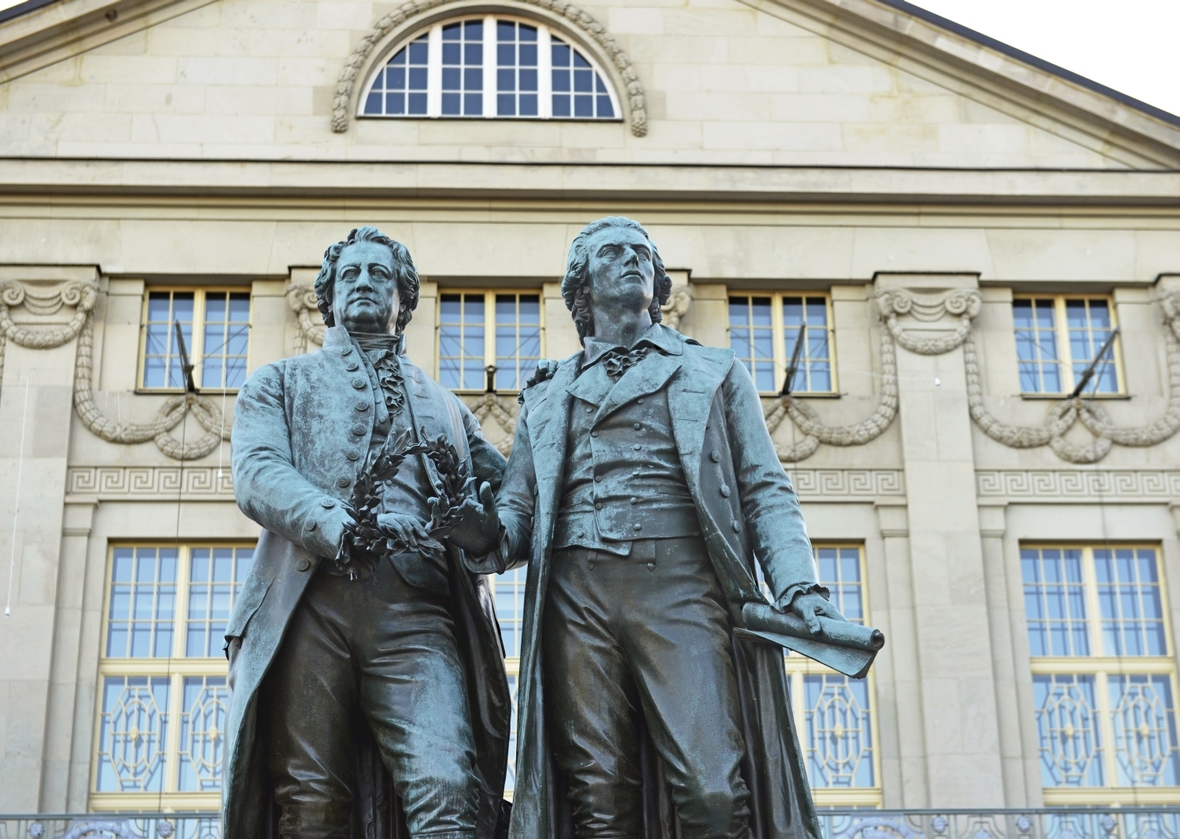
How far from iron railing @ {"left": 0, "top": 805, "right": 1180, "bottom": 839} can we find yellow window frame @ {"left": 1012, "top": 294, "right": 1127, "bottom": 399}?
571 cm

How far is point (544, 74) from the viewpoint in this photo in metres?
24.9

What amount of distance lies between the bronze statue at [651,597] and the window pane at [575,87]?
18.9 meters

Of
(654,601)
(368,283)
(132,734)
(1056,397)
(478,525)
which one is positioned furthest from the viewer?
(1056,397)

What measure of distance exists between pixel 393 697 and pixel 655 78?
20.0 m

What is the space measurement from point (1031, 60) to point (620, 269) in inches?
769

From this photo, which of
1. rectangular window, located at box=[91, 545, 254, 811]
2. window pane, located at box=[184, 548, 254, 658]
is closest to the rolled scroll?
rectangular window, located at box=[91, 545, 254, 811]

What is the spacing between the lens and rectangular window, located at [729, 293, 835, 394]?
2362 cm

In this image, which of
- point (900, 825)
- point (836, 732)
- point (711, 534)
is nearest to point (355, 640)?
point (711, 534)

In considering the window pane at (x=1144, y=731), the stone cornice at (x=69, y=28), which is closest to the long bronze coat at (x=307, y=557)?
the window pane at (x=1144, y=731)

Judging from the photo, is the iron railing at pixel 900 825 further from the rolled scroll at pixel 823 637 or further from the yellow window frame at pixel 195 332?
the rolled scroll at pixel 823 637

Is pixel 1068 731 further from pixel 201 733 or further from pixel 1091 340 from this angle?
pixel 201 733

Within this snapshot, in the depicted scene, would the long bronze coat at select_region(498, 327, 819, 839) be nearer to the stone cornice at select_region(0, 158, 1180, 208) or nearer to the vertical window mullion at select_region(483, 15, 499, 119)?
the stone cornice at select_region(0, 158, 1180, 208)

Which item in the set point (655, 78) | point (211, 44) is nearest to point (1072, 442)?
point (655, 78)

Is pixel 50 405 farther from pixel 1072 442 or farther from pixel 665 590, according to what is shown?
pixel 665 590
